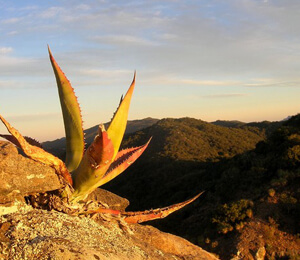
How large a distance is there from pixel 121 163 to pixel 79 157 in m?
0.43

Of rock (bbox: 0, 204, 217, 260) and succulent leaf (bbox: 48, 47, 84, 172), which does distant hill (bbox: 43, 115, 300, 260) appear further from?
succulent leaf (bbox: 48, 47, 84, 172)

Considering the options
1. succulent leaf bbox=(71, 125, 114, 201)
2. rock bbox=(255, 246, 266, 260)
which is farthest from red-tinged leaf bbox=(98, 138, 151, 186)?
rock bbox=(255, 246, 266, 260)

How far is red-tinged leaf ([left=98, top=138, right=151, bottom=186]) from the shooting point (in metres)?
3.41

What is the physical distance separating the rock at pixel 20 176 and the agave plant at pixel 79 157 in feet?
0.24

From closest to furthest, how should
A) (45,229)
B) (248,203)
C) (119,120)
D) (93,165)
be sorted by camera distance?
(45,229) < (93,165) < (119,120) < (248,203)

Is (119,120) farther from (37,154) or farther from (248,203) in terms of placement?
(248,203)

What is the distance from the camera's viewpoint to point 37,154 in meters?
2.92

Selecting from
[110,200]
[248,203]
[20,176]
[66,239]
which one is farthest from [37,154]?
[248,203]

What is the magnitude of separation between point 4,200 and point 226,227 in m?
Answer: 9.02

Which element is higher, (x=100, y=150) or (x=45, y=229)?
(x=100, y=150)

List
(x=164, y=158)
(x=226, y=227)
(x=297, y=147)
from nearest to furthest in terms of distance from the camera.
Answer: (x=226, y=227), (x=297, y=147), (x=164, y=158)

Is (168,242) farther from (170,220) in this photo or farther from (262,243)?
(170,220)

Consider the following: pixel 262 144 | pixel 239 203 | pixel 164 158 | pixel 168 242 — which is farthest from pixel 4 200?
pixel 164 158

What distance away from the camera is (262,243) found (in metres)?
9.71
